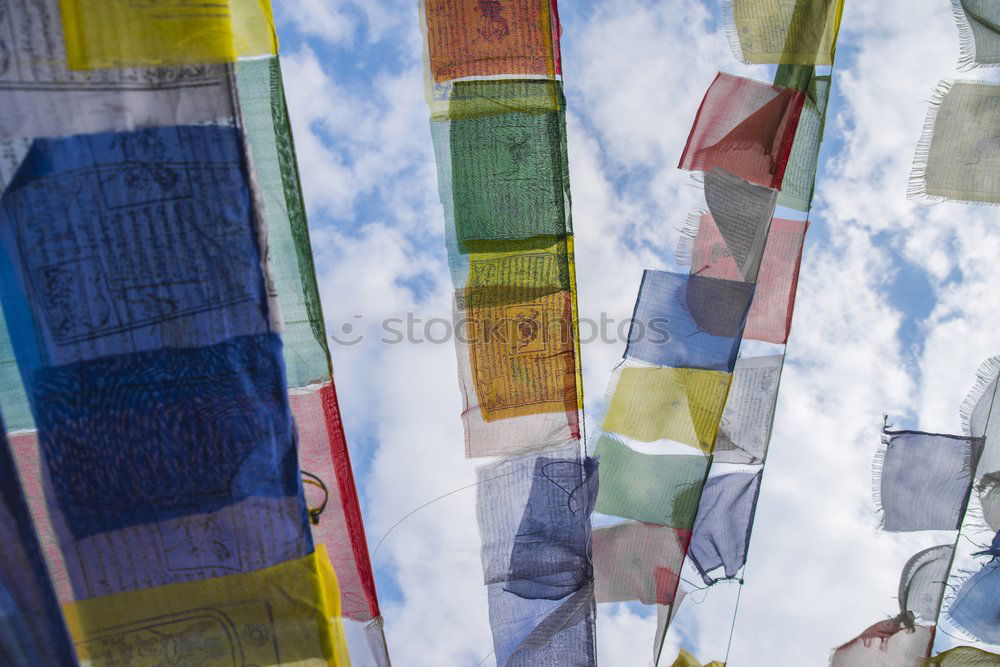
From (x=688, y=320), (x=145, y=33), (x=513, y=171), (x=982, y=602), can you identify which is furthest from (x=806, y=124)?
(x=145, y=33)

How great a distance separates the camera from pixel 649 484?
3.49 metres

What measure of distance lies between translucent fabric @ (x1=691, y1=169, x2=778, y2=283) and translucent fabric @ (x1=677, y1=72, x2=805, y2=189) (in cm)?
4

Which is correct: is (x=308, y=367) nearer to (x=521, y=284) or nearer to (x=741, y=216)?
(x=521, y=284)

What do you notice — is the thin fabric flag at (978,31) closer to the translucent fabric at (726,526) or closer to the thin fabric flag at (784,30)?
the thin fabric flag at (784,30)

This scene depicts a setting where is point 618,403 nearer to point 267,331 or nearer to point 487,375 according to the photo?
point 487,375

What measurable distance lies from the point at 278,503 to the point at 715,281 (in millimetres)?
2251

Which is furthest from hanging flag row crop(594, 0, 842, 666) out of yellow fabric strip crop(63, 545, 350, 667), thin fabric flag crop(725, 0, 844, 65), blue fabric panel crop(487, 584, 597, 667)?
yellow fabric strip crop(63, 545, 350, 667)

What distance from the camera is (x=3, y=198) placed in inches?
63.4

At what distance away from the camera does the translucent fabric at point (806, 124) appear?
10.4 ft

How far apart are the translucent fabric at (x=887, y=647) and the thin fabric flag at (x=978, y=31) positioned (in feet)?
A: 8.64

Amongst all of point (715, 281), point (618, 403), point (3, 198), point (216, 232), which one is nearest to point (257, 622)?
point (216, 232)

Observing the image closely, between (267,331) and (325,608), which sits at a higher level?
(267,331)

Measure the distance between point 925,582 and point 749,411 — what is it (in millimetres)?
1150

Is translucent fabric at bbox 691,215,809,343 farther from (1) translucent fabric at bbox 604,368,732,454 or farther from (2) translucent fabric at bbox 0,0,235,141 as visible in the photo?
(2) translucent fabric at bbox 0,0,235,141
